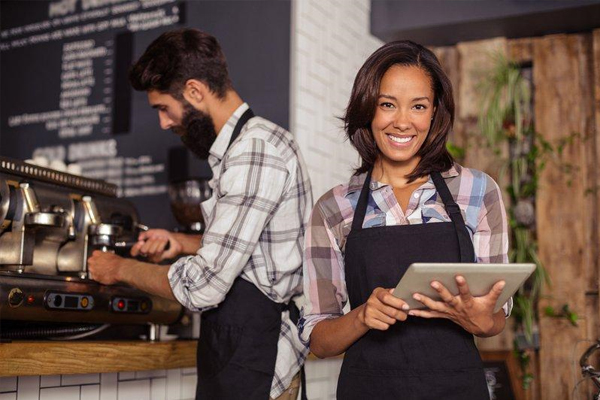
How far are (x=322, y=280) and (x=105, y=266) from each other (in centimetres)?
95

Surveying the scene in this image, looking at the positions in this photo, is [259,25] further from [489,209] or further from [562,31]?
[489,209]

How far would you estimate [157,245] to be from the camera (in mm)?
2572

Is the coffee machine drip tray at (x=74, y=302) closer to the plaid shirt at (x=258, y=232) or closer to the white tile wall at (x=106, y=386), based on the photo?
the white tile wall at (x=106, y=386)

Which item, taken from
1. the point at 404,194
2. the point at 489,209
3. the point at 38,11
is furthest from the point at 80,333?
the point at 38,11

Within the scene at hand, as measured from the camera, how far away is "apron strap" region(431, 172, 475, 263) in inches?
65.6

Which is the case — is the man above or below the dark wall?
below

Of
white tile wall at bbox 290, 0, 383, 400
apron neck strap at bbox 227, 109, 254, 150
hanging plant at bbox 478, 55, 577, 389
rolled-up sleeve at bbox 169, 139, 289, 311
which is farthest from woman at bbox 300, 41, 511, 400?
hanging plant at bbox 478, 55, 577, 389

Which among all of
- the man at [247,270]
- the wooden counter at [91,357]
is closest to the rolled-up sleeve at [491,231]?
the man at [247,270]

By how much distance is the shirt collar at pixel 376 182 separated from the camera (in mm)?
1773

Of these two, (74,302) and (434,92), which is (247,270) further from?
(434,92)

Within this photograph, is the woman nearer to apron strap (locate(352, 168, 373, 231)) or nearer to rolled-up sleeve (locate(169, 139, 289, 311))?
apron strap (locate(352, 168, 373, 231))

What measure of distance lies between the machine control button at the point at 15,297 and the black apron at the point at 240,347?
1.73 ft

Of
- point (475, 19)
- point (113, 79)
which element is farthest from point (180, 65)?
point (475, 19)

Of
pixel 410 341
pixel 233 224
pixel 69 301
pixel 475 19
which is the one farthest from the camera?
pixel 475 19
